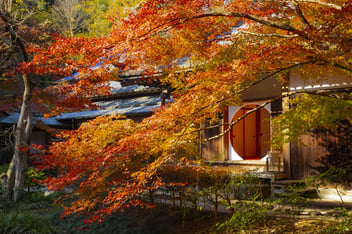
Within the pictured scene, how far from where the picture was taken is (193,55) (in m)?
8.96

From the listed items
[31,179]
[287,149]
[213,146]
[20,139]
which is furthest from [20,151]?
[287,149]

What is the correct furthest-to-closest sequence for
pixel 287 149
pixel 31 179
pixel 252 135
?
pixel 252 135
pixel 31 179
pixel 287 149

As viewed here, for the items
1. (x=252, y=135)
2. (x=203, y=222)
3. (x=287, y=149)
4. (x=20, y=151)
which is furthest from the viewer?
(x=252, y=135)

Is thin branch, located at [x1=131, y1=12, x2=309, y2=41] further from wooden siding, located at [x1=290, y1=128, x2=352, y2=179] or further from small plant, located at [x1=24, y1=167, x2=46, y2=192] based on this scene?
small plant, located at [x1=24, y1=167, x2=46, y2=192]

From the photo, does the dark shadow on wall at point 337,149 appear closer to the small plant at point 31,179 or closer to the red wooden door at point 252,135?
the red wooden door at point 252,135

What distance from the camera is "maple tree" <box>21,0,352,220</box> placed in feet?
18.4

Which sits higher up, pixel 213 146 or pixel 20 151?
pixel 213 146

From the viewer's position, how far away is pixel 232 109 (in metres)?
13.1

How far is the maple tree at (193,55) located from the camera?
5.62 meters

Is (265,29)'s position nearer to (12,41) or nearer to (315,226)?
(315,226)

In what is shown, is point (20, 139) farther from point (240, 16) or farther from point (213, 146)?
point (240, 16)

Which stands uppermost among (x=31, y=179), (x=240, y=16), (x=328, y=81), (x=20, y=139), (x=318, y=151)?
(x=240, y=16)

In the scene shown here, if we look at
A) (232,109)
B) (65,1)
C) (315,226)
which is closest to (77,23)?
(65,1)

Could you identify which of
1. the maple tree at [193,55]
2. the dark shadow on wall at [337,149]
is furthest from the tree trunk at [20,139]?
the dark shadow on wall at [337,149]
